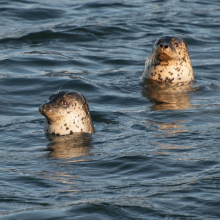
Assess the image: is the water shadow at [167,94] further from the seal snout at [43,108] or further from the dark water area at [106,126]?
the seal snout at [43,108]

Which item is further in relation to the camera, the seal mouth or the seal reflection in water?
the seal mouth

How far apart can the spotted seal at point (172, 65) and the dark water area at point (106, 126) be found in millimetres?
330

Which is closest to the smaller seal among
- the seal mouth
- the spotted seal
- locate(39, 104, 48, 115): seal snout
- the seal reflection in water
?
locate(39, 104, 48, 115): seal snout

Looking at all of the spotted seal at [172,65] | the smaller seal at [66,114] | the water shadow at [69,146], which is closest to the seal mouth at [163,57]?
the spotted seal at [172,65]

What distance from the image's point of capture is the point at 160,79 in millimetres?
11484

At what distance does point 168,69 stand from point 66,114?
407 cm

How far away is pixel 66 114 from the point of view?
25.9 feet

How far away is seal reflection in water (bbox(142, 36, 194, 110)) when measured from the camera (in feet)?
36.3

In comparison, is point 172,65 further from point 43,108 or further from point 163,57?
point 43,108

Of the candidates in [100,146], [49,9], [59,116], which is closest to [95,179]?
[100,146]

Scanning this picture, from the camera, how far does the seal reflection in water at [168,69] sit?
36.3 ft

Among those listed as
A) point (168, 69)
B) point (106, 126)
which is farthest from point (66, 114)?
point (168, 69)

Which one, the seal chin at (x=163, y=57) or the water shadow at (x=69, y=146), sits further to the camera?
the seal chin at (x=163, y=57)

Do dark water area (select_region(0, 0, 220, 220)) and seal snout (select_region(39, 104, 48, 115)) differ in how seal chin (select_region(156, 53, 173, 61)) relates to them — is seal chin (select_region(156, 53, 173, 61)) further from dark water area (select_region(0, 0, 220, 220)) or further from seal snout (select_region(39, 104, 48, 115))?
seal snout (select_region(39, 104, 48, 115))
